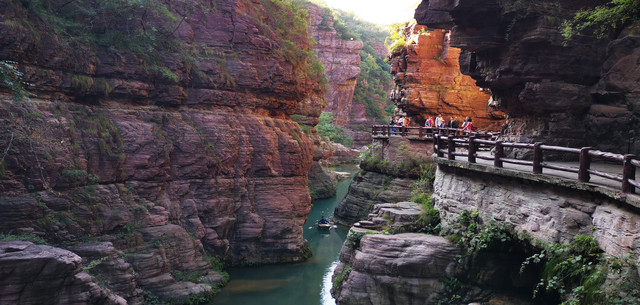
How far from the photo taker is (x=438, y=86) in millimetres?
32125

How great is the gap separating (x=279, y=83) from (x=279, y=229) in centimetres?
712

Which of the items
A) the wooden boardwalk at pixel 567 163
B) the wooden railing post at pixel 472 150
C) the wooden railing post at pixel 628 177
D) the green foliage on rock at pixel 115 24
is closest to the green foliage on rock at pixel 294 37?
the green foliage on rock at pixel 115 24

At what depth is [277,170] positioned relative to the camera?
22.5 meters

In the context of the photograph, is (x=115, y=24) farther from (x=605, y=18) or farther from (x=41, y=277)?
(x=605, y=18)

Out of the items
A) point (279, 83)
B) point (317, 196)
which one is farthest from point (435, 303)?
point (317, 196)

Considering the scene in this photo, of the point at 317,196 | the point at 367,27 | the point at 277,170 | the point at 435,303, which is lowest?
the point at 317,196

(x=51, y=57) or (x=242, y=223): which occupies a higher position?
(x=51, y=57)

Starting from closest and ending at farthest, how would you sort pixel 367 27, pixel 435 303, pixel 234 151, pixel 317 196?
1. pixel 435 303
2. pixel 234 151
3. pixel 317 196
4. pixel 367 27

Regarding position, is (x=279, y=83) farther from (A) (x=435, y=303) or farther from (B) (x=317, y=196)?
(B) (x=317, y=196)

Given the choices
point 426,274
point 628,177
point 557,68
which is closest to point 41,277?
point 426,274

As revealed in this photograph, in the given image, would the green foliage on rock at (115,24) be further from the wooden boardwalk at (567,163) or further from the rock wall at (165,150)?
the wooden boardwalk at (567,163)

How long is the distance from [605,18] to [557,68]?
184 cm

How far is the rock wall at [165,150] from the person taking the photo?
14531 mm

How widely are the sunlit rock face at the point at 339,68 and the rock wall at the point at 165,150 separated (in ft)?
158
